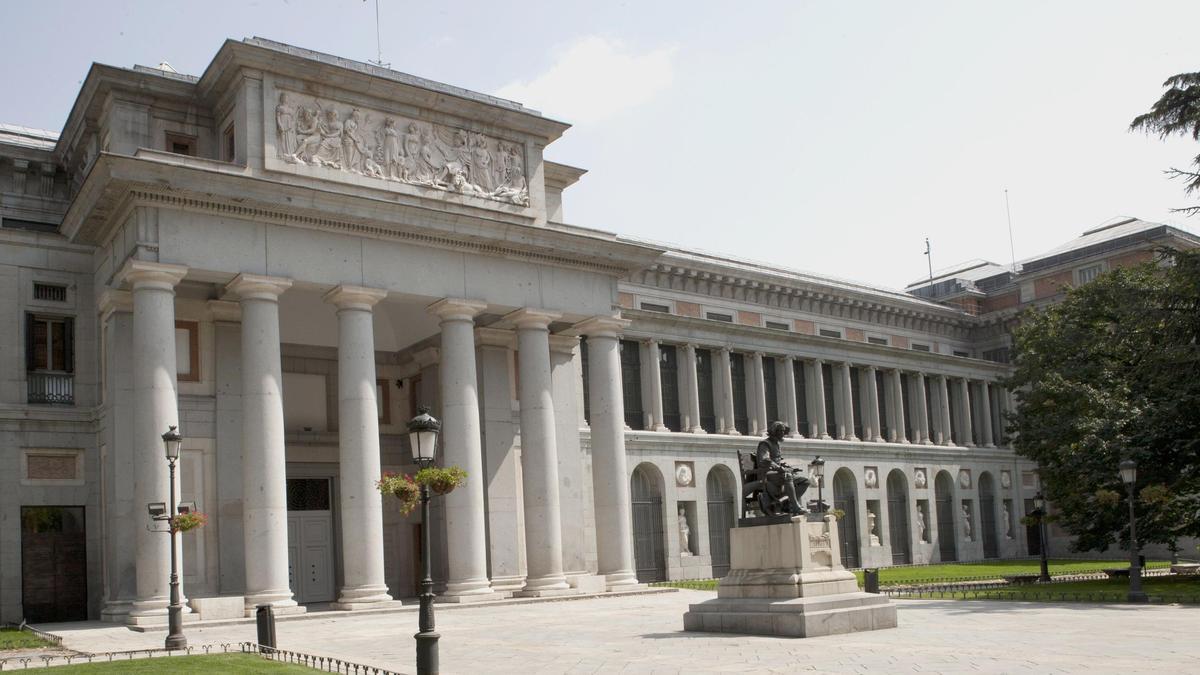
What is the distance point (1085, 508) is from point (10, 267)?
3570cm

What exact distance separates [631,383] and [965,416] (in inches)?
1081

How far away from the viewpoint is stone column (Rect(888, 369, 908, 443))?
2643 inches

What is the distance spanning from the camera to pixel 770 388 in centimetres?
6091

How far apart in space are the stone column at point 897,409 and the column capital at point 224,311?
42024 mm

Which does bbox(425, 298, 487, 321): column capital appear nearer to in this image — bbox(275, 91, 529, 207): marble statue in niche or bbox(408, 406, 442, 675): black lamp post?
bbox(275, 91, 529, 207): marble statue in niche

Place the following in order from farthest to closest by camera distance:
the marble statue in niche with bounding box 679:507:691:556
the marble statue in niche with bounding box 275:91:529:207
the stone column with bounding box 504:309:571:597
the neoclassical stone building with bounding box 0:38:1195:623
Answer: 1. the marble statue in niche with bounding box 679:507:691:556
2. the stone column with bounding box 504:309:571:597
3. the marble statue in niche with bounding box 275:91:529:207
4. the neoclassical stone building with bounding box 0:38:1195:623

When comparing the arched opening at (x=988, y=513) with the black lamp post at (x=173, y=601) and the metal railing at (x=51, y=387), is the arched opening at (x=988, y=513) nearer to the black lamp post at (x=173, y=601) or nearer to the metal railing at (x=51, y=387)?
the metal railing at (x=51, y=387)

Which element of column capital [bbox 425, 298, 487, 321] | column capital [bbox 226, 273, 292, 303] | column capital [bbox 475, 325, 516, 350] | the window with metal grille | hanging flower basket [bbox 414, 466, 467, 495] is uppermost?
the window with metal grille

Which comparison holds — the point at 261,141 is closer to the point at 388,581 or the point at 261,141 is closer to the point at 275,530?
the point at 275,530

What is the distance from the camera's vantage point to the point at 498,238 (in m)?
37.5

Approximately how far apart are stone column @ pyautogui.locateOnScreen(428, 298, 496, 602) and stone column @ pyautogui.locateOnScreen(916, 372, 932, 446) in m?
38.4

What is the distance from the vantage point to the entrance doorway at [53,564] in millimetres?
34500

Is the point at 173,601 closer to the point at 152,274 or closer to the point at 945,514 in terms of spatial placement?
the point at 152,274

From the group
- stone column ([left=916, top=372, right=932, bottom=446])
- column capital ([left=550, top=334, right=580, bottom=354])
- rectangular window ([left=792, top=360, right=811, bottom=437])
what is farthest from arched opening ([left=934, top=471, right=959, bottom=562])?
column capital ([left=550, top=334, right=580, bottom=354])
